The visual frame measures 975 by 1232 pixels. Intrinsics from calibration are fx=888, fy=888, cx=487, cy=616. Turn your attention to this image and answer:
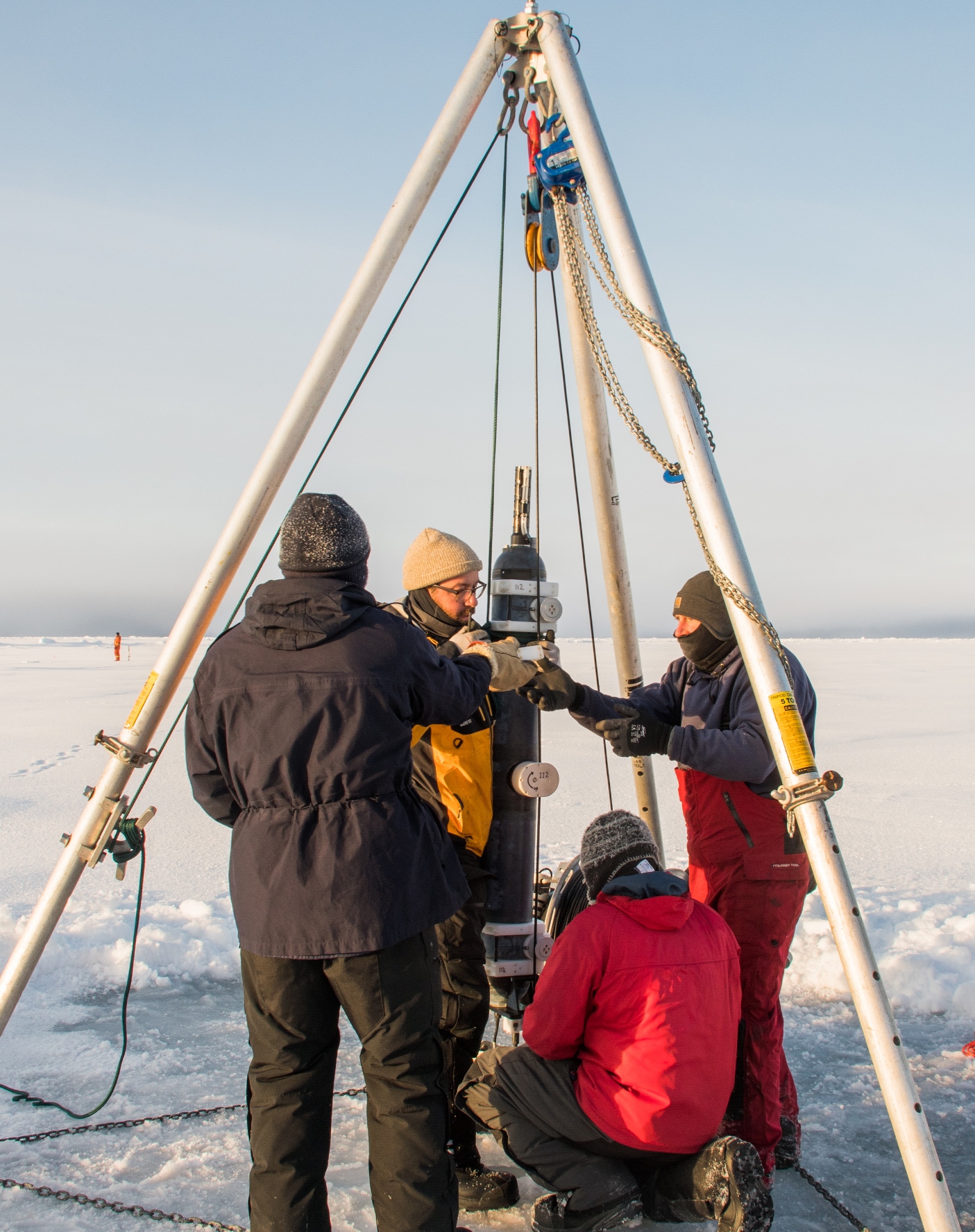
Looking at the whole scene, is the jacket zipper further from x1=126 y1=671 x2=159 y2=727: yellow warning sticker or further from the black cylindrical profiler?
x1=126 y1=671 x2=159 y2=727: yellow warning sticker

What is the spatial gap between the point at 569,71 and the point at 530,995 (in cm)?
291

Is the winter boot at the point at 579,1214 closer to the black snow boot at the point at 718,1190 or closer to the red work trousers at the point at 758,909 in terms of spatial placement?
the black snow boot at the point at 718,1190

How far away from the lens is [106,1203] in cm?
247

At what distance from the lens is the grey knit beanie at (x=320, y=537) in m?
2.13

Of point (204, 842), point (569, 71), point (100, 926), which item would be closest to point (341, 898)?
point (569, 71)

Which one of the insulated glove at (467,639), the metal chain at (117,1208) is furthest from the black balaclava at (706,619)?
the metal chain at (117,1208)

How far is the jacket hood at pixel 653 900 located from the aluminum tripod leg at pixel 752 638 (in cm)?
41

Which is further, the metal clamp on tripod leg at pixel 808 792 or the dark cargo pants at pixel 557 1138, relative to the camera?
the dark cargo pants at pixel 557 1138

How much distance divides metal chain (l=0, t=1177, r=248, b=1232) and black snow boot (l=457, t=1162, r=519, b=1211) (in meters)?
0.62

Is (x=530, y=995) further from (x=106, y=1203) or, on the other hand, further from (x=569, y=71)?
(x=569, y=71)

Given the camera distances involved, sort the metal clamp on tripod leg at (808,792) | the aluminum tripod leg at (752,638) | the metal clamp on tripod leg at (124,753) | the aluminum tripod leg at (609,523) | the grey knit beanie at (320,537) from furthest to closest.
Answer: the aluminum tripod leg at (609,523) < the metal clamp on tripod leg at (124,753) < the grey knit beanie at (320,537) < the metal clamp on tripod leg at (808,792) < the aluminum tripod leg at (752,638)

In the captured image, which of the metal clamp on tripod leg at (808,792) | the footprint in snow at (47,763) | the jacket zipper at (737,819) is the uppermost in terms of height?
the metal clamp on tripod leg at (808,792)

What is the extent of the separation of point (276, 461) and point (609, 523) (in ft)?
4.68

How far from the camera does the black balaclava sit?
297 cm
